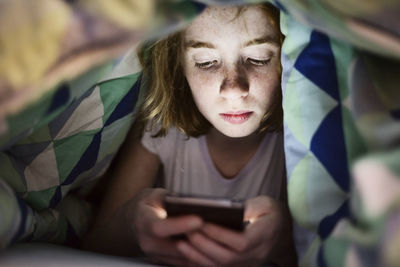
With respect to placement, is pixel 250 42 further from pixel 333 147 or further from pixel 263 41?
pixel 333 147

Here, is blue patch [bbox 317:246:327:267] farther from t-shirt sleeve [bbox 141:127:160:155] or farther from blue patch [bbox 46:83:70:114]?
t-shirt sleeve [bbox 141:127:160:155]

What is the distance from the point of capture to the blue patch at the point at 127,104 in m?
0.94

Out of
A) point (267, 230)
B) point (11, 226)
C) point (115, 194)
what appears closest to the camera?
point (11, 226)

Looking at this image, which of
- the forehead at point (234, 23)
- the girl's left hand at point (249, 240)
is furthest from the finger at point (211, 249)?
the forehead at point (234, 23)

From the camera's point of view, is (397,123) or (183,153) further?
(183,153)

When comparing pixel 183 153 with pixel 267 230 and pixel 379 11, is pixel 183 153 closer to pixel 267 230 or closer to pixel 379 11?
pixel 267 230

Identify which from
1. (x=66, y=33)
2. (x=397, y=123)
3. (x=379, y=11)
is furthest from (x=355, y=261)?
(x=66, y=33)

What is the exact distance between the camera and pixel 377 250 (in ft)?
1.51

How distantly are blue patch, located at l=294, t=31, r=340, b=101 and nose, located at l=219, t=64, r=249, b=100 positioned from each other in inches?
4.2

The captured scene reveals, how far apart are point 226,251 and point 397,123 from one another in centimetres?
35

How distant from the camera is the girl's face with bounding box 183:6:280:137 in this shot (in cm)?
83

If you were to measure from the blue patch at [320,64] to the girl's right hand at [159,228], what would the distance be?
11.1 inches

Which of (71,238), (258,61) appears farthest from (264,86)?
(71,238)

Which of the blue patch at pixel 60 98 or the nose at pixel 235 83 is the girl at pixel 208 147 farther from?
the blue patch at pixel 60 98
